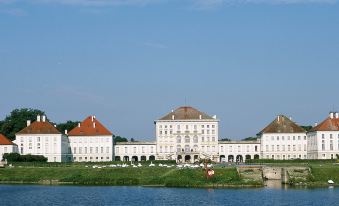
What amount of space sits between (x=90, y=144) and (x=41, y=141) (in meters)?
8.24

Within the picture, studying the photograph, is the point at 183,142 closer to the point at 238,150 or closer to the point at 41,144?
the point at 238,150

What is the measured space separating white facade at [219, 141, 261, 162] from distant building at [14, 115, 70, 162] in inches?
1014

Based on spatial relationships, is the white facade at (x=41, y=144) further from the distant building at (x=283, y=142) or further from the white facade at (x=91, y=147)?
the distant building at (x=283, y=142)

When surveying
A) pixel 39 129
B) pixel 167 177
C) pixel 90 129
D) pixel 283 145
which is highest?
pixel 90 129

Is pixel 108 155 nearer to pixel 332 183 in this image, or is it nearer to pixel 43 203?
pixel 332 183

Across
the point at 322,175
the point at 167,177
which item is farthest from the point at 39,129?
the point at 322,175

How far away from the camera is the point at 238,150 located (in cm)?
12506

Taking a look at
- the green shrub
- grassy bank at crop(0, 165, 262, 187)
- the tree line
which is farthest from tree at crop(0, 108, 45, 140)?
grassy bank at crop(0, 165, 262, 187)

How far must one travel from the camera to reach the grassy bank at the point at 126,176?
2606 inches

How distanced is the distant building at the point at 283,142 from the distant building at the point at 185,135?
792 cm

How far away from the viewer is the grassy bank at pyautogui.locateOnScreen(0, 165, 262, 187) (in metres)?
66.2

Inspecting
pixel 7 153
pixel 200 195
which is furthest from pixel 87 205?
pixel 7 153

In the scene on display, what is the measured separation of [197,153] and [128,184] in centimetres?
5455

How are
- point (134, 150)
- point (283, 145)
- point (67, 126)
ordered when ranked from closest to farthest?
point (283, 145), point (134, 150), point (67, 126)
